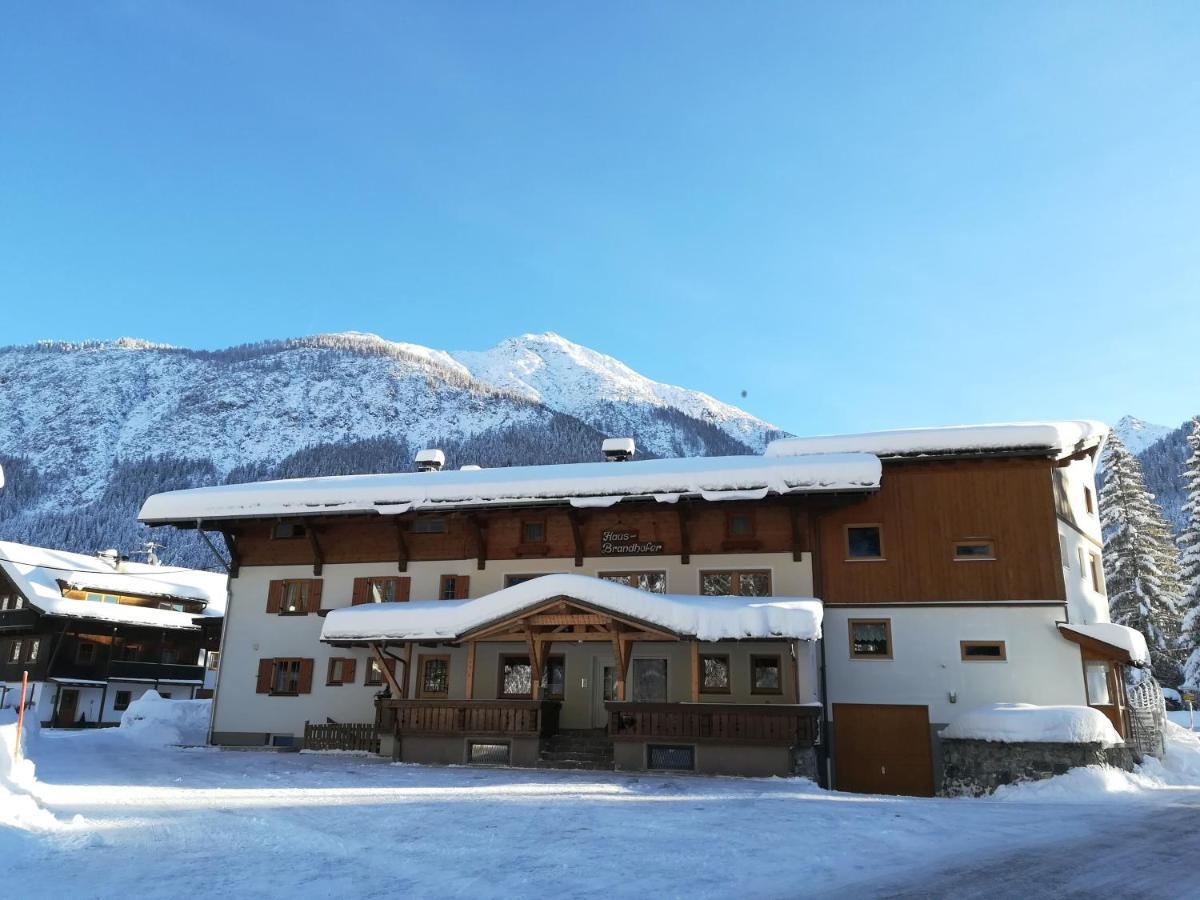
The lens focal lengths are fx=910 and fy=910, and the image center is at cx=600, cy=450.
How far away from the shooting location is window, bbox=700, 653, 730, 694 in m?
23.8

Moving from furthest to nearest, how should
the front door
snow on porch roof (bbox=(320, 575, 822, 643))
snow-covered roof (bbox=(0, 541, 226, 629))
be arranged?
the front door
snow-covered roof (bbox=(0, 541, 226, 629))
snow on porch roof (bbox=(320, 575, 822, 643))

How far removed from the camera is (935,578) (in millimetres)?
23391

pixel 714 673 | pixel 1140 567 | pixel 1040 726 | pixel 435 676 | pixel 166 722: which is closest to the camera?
pixel 1040 726

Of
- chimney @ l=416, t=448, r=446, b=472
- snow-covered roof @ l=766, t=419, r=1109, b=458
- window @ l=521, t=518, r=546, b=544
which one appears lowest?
window @ l=521, t=518, r=546, b=544

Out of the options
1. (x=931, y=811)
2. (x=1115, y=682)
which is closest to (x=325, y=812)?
(x=931, y=811)

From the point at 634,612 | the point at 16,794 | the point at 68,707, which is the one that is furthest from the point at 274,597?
the point at 68,707

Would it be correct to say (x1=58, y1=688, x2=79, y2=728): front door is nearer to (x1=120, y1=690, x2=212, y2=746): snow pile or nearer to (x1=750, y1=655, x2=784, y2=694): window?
(x1=120, y1=690, x2=212, y2=746): snow pile

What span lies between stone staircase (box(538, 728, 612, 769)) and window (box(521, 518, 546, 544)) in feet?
19.3

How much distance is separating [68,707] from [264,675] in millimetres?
23908

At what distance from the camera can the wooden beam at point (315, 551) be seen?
94.0 feet

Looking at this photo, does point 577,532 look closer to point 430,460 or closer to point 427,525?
point 427,525

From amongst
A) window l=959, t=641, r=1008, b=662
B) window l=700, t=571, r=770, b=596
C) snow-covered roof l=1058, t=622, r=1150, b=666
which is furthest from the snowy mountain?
snow-covered roof l=1058, t=622, r=1150, b=666

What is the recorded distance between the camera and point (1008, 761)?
19562 millimetres

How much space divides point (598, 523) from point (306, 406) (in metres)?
177
